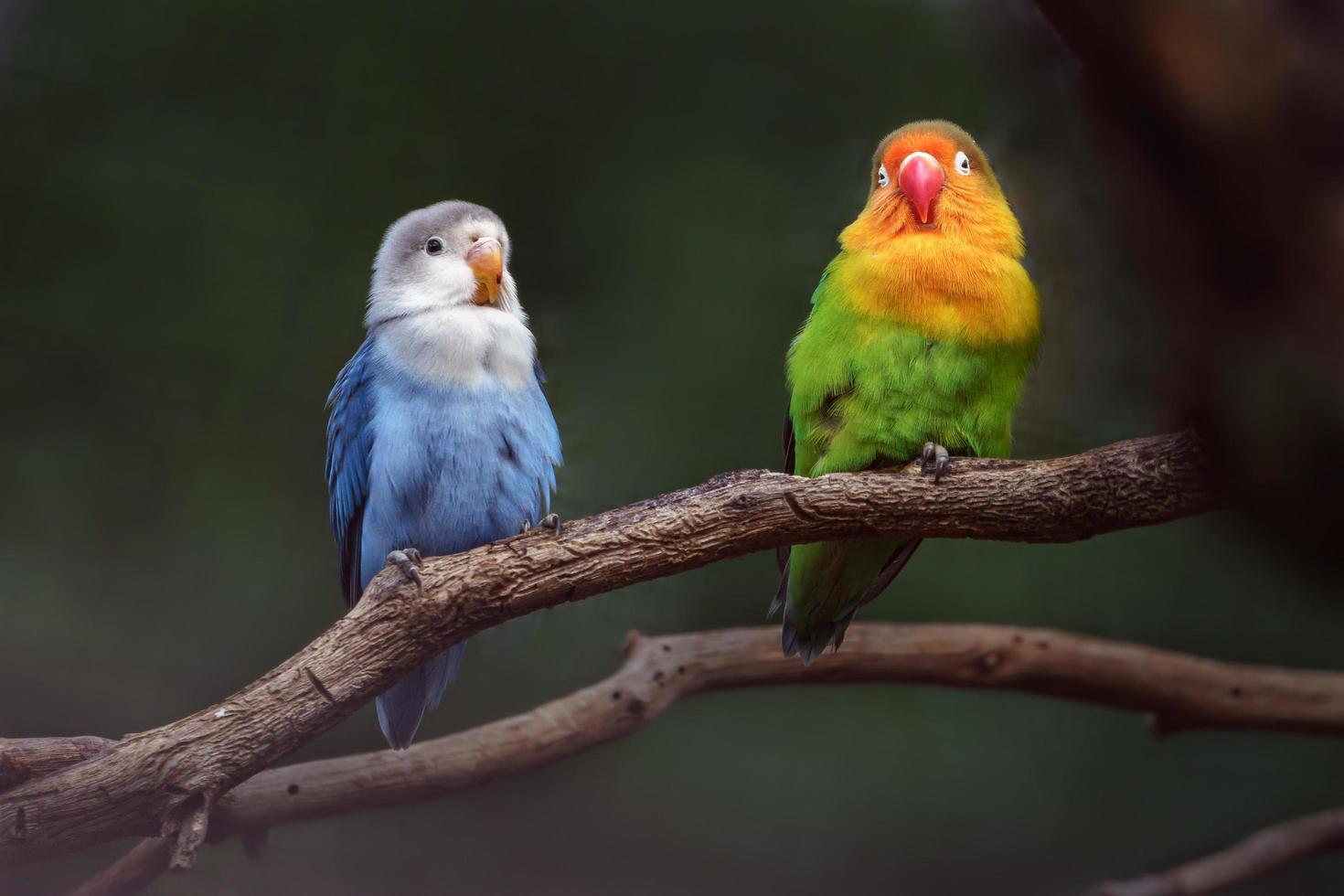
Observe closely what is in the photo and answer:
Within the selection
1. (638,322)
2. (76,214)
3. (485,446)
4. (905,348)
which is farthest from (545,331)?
(76,214)

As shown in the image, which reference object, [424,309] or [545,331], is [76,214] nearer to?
[424,309]

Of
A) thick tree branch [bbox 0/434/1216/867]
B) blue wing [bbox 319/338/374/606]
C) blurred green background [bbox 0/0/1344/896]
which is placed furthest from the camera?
blurred green background [bbox 0/0/1344/896]

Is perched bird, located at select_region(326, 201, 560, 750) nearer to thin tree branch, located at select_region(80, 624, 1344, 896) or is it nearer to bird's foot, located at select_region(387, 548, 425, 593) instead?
bird's foot, located at select_region(387, 548, 425, 593)

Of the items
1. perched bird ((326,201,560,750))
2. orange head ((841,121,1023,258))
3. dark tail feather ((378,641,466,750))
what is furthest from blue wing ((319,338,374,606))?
orange head ((841,121,1023,258))

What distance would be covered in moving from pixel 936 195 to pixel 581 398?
62 centimetres

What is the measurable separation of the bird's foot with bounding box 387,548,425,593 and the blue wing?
0.60 ft

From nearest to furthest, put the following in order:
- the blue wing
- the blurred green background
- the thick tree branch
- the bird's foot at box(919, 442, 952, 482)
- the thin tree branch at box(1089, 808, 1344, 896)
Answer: the thick tree branch < the bird's foot at box(919, 442, 952, 482) < the blue wing < the blurred green background < the thin tree branch at box(1089, 808, 1344, 896)

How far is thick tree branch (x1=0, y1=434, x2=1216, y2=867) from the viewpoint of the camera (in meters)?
1.23

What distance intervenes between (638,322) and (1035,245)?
62 cm

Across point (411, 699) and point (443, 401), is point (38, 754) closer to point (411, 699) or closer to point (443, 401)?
point (411, 699)

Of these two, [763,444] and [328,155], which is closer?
[328,155]

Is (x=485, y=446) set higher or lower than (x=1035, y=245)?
lower

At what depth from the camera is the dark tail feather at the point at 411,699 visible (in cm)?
147

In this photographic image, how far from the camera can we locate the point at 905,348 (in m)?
1.40
